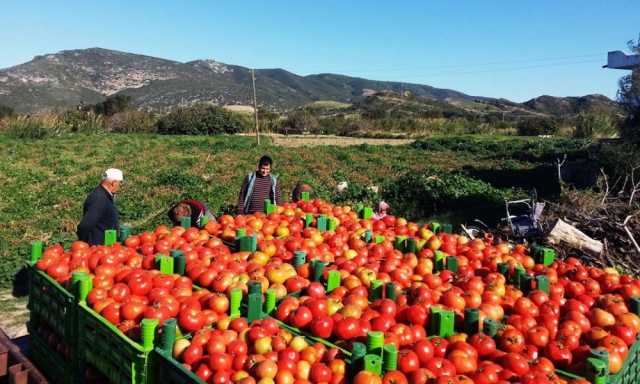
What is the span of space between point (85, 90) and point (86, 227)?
123 m

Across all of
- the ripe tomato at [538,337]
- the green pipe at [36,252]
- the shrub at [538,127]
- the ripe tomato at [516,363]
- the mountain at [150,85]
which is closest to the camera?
the ripe tomato at [516,363]

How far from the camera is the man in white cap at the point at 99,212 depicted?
5827 mm

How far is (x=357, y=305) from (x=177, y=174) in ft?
40.4

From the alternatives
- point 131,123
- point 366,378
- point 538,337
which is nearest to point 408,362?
point 366,378

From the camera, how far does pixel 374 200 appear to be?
1153 cm

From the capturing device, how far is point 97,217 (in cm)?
586

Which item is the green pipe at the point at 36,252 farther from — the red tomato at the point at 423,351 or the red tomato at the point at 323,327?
the red tomato at the point at 423,351

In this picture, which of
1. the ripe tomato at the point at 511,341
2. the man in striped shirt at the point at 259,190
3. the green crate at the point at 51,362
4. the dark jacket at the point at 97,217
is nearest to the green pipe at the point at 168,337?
the green crate at the point at 51,362

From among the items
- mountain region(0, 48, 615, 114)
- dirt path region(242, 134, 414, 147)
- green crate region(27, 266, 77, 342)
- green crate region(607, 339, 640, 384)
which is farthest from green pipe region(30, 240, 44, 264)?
mountain region(0, 48, 615, 114)

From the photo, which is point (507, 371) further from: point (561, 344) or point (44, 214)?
point (44, 214)

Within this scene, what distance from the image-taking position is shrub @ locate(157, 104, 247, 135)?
40375 mm

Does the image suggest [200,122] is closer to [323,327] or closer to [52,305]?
[52,305]

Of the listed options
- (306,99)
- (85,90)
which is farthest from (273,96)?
(85,90)

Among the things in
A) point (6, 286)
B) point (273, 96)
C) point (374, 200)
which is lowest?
point (6, 286)
